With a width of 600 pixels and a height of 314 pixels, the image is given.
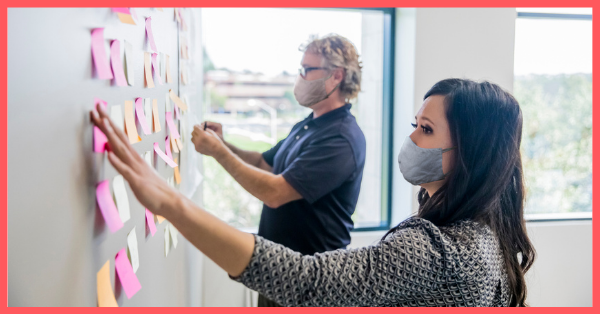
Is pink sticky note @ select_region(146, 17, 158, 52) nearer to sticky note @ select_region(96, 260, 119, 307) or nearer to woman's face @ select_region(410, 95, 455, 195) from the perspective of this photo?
sticky note @ select_region(96, 260, 119, 307)

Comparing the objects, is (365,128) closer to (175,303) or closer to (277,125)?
(277,125)

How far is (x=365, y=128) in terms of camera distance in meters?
2.68

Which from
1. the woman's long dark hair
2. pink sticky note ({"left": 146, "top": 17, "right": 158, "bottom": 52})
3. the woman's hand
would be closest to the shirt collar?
the woman's long dark hair

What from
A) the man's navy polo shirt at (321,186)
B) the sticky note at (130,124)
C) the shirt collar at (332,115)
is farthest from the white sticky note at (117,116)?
the shirt collar at (332,115)

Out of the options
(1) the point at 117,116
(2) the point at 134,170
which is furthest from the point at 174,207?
(1) the point at 117,116

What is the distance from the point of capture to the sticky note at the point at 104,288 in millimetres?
688

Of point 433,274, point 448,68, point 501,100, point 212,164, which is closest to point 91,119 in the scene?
point 433,274

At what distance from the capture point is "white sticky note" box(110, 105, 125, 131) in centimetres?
70

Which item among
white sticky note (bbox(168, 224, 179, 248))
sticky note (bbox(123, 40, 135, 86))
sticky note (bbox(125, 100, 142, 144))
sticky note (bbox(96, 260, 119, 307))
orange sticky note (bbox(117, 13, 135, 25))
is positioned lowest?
white sticky note (bbox(168, 224, 179, 248))

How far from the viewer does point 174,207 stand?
0.67 meters

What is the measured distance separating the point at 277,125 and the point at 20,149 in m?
2.13

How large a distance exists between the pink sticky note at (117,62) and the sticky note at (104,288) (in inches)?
11.4

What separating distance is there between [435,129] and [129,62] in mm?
635

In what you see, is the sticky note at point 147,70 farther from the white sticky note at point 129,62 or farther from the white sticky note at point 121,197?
the white sticky note at point 121,197
